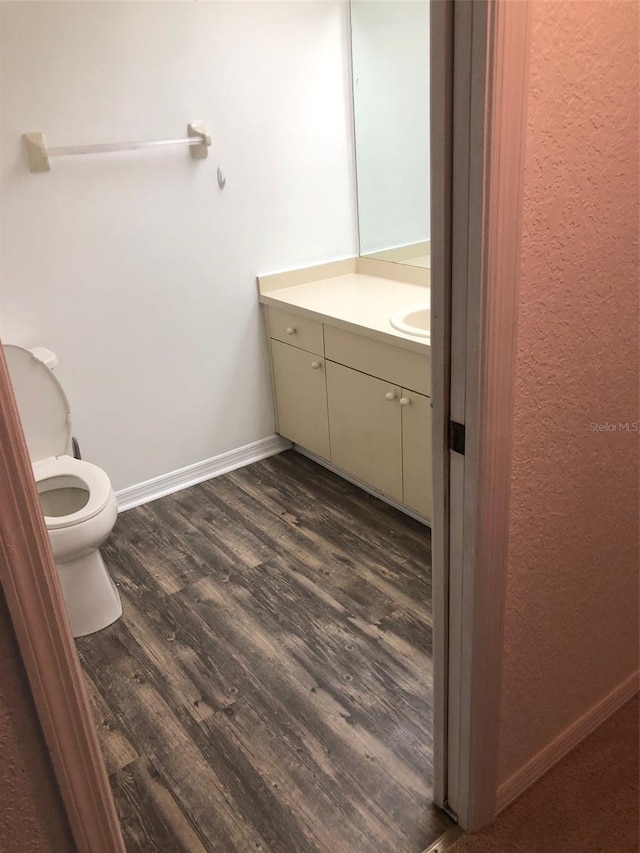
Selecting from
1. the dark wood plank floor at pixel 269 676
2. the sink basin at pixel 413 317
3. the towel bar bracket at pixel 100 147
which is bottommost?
the dark wood plank floor at pixel 269 676

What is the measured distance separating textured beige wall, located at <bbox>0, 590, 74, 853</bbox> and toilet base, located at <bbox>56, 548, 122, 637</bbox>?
1368 mm

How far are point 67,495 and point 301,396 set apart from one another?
1081mm

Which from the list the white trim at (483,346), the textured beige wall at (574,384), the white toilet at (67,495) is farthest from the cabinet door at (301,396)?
the white trim at (483,346)

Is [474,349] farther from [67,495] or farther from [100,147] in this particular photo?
[100,147]

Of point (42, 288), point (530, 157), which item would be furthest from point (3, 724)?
point (42, 288)

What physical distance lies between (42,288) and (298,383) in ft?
3.57

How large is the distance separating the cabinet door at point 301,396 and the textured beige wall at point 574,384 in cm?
150

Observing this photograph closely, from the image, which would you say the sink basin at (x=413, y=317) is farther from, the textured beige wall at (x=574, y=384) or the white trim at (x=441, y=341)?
the white trim at (x=441, y=341)

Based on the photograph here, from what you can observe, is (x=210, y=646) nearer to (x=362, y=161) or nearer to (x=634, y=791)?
(x=634, y=791)

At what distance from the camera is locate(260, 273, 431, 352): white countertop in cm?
247

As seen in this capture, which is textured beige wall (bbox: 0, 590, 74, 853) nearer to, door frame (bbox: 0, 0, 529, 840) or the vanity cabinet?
door frame (bbox: 0, 0, 529, 840)

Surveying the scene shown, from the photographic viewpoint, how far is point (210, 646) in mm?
2150

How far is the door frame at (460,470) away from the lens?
789mm

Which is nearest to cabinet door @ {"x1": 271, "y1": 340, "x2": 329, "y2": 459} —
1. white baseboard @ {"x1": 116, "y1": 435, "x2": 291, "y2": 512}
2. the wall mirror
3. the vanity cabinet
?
the vanity cabinet
